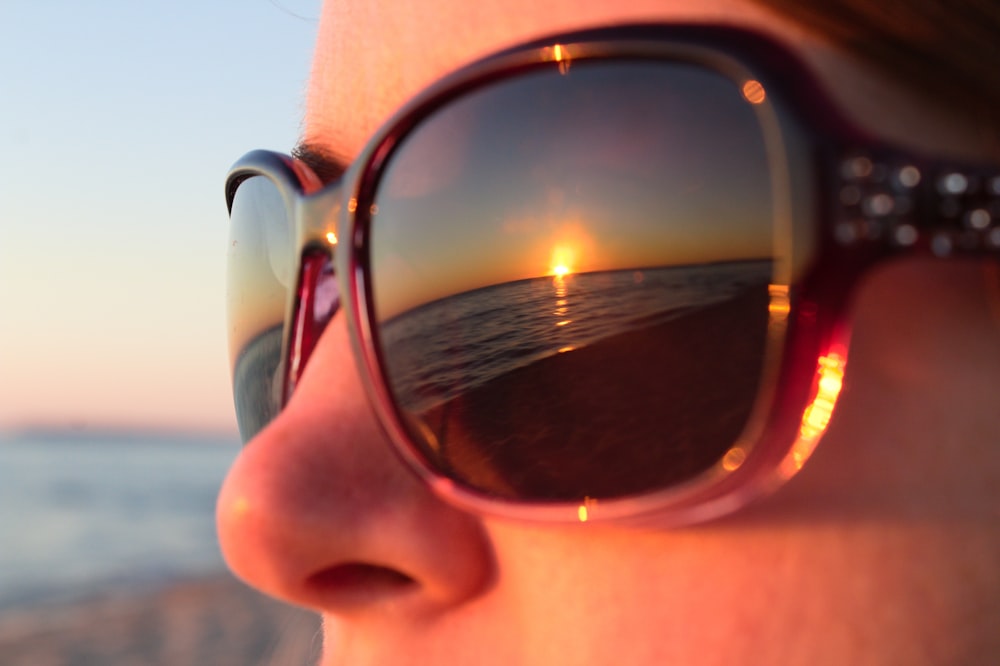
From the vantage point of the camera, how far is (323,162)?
2.72 feet

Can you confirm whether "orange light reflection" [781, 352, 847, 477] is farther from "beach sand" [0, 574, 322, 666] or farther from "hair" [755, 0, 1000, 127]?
"beach sand" [0, 574, 322, 666]

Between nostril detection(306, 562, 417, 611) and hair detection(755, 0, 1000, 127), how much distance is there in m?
0.50

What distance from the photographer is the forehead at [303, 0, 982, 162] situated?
496 mm

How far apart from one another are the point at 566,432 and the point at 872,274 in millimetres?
215

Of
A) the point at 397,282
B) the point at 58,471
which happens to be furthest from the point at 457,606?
the point at 58,471

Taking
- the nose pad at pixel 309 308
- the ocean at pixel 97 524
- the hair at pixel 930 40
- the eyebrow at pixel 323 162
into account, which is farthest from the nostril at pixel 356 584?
the ocean at pixel 97 524

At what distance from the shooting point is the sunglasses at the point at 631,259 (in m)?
0.48

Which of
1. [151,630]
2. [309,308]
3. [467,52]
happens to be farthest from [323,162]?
[151,630]

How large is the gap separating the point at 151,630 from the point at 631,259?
5.12 metres

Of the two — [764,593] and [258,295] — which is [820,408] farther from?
[258,295]

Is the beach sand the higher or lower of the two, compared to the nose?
lower

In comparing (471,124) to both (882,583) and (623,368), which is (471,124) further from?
(882,583)

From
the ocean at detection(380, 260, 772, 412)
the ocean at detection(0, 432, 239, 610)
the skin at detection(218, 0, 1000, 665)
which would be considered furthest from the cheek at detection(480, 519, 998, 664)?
the ocean at detection(0, 432, 239, 610)

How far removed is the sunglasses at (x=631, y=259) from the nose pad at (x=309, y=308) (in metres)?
0.13
